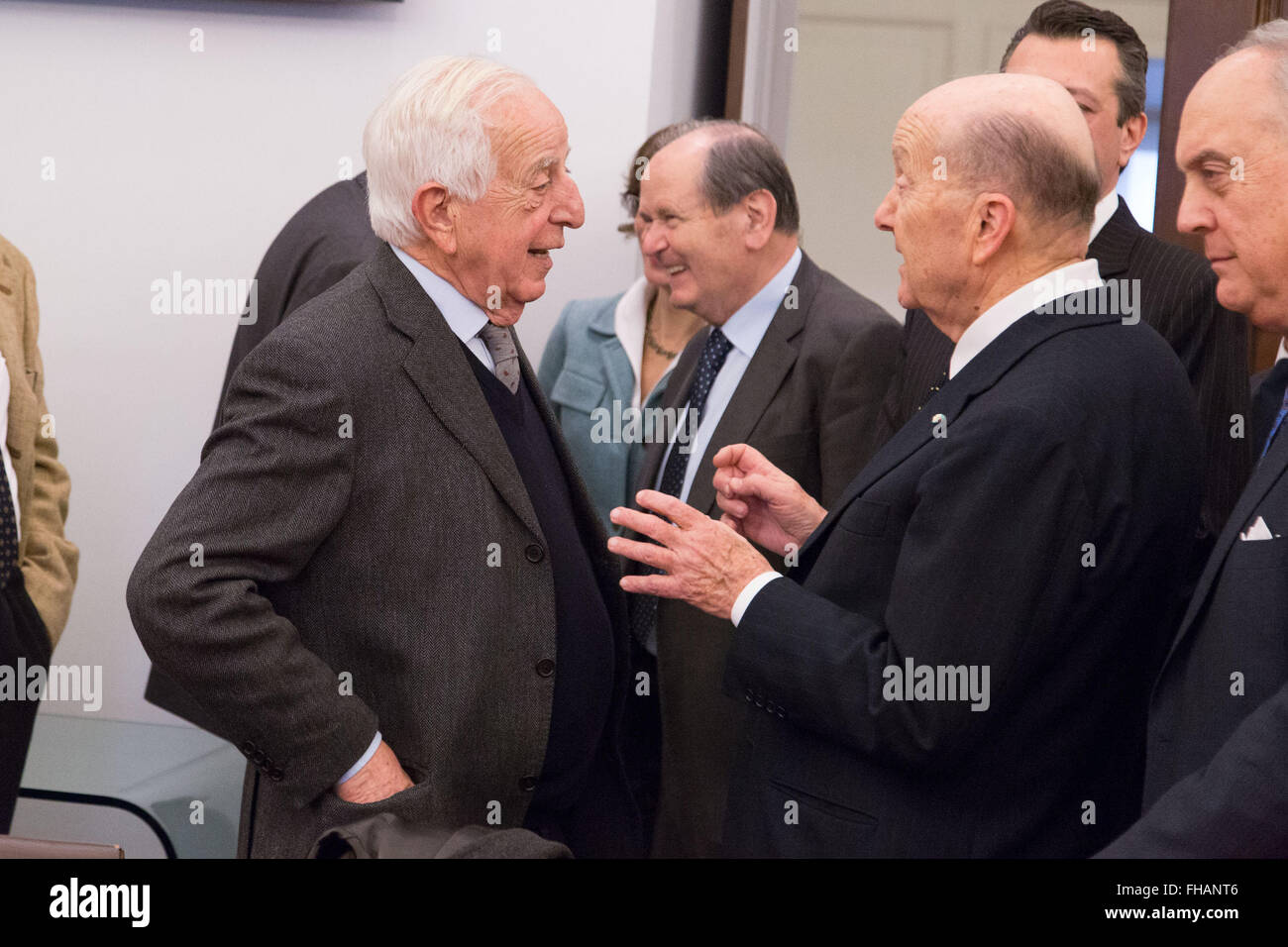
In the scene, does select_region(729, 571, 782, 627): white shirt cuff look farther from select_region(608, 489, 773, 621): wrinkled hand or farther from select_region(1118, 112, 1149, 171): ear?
select_region(1118, 112, 1149, 171): ear

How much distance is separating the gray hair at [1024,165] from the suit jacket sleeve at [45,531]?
5.95 ft

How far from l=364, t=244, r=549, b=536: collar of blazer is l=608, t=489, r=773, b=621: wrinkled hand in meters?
0.16

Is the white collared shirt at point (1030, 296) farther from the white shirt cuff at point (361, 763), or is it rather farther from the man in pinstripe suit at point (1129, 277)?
the white shirt cuff at point (361, 763)

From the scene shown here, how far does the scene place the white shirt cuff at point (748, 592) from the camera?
173 centimetres

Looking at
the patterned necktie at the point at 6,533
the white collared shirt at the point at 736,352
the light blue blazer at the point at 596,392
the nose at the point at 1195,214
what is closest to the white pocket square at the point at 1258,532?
the nose at the point at 1195,214

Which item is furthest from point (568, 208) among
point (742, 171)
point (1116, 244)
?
point (1116, 244)

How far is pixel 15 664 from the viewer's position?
2381 millimetres

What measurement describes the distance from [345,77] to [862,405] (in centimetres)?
155

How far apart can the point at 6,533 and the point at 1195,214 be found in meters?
2.00

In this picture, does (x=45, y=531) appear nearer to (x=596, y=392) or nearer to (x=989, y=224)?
(x=596, y=392)

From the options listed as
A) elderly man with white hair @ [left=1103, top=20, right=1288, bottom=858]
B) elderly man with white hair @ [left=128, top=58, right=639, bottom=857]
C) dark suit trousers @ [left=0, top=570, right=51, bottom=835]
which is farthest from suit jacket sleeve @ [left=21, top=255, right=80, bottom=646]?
elderly man with white hair @ [left=1103, top=20, right=1288, bottom=858]

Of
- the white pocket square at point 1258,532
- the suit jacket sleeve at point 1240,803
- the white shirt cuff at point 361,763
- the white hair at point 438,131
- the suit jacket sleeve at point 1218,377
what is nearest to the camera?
the suit jacket sleeve at point 1240,803

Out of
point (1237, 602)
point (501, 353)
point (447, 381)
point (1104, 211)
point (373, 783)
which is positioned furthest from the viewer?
point (1104, 211)

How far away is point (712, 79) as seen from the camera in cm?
350
